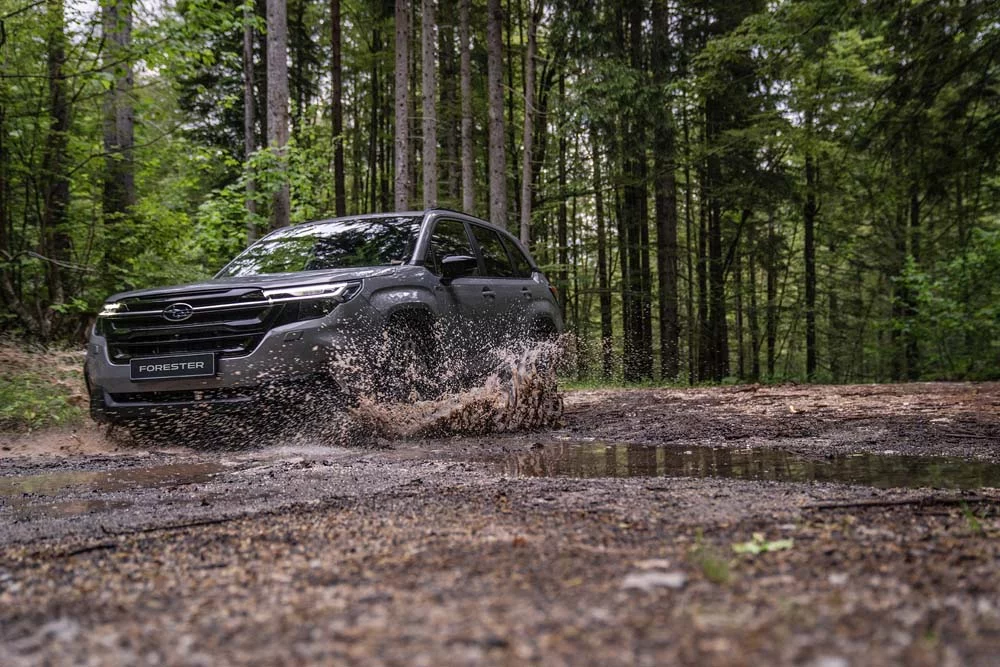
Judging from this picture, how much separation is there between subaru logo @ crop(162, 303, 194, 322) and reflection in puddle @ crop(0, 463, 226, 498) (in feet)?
4.07

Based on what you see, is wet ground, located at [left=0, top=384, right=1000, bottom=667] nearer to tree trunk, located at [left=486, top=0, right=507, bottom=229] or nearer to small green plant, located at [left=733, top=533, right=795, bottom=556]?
small green plant, located at [left=733, top=533, right=795, bottom=556]

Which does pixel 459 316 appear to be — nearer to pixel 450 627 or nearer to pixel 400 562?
pixel 400 562

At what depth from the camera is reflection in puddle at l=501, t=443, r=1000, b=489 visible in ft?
12.8

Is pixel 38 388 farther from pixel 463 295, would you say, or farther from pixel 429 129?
pixel 429 129

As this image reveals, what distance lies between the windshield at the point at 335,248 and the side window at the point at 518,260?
5.00 feet

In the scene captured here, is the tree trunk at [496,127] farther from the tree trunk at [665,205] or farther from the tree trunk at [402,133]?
the tree trunk at [665,205]

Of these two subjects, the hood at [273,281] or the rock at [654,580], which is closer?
the rock at [654,580]

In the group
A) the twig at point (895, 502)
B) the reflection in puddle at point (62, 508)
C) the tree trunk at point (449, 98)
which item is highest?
the tree trunk at point (449, 98)

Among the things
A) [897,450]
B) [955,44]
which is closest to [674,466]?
[897,450]

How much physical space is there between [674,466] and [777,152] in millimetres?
14533

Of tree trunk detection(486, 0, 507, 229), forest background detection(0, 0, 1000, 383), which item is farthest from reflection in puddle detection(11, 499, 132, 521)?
tree trunk detection(486, 0, 507, 229)

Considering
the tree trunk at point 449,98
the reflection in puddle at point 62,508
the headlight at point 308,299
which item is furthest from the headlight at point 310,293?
the tree trunk at point 449,98

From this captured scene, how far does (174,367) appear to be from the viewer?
559cm

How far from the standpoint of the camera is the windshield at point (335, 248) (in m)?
6.43
